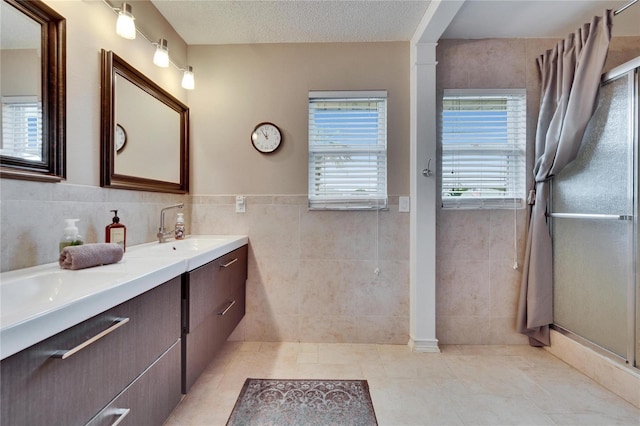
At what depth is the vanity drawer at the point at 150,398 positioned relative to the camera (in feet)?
2.79

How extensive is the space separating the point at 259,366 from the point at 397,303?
1111 mm

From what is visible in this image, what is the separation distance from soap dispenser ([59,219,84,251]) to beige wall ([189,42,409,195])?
108 cm

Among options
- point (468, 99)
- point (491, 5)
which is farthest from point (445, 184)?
point (491, 5)

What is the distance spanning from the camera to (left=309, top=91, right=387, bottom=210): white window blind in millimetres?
2193

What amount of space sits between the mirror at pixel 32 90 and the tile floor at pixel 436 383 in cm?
132

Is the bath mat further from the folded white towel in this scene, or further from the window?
the window

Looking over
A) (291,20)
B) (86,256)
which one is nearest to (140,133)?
(86,256)

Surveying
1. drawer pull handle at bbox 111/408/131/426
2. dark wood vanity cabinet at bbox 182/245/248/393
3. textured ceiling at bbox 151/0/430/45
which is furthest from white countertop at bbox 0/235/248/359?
textured ceiling at bbox 151/0/430/45

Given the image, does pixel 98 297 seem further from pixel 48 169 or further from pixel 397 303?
pixel 397 303

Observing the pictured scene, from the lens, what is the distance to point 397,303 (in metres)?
2.19

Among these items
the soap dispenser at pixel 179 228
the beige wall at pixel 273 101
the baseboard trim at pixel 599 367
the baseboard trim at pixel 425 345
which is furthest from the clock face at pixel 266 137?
the baseboard trim at pixel 599 367

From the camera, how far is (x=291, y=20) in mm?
1932

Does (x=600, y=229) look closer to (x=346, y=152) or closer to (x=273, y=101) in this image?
(x=346, y=152)

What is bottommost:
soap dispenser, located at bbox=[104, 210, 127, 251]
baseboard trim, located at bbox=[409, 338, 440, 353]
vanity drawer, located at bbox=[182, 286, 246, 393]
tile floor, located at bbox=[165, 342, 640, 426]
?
tile floor, located at bbox=[165, 342, 640, 426]
